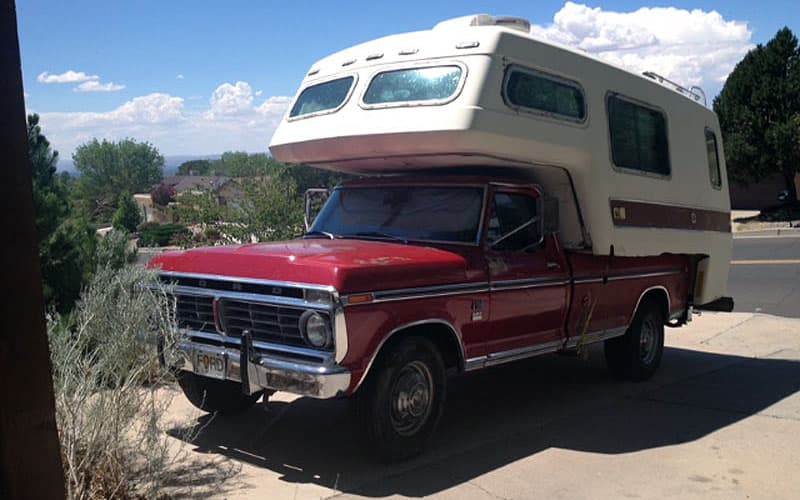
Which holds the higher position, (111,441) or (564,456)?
(111,441)

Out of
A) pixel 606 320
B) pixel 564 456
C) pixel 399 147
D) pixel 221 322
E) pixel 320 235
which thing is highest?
pixel 399 147

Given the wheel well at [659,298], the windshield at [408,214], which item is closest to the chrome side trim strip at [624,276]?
the wheel well at [659,298]

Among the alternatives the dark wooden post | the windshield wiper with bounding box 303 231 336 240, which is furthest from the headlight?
the dark wooden post

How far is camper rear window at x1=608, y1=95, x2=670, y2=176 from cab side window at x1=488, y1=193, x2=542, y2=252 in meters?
1.30

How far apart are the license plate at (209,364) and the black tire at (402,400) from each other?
0.94 metres

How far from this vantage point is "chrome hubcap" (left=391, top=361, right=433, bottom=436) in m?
5.36

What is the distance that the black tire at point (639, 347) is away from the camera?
26.5ft

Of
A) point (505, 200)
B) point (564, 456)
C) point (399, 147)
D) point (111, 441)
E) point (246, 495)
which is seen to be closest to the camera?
point (111, 441)

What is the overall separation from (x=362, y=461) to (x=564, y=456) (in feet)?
4.90

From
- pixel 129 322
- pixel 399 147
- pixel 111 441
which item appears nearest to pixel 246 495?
pixel 111 441

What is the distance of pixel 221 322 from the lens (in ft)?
18.0

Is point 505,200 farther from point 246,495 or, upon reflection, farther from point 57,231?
point 57,231

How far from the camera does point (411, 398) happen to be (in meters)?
5.46

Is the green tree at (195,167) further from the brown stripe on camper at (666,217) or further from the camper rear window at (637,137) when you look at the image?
the camper rear window at (637,137)
